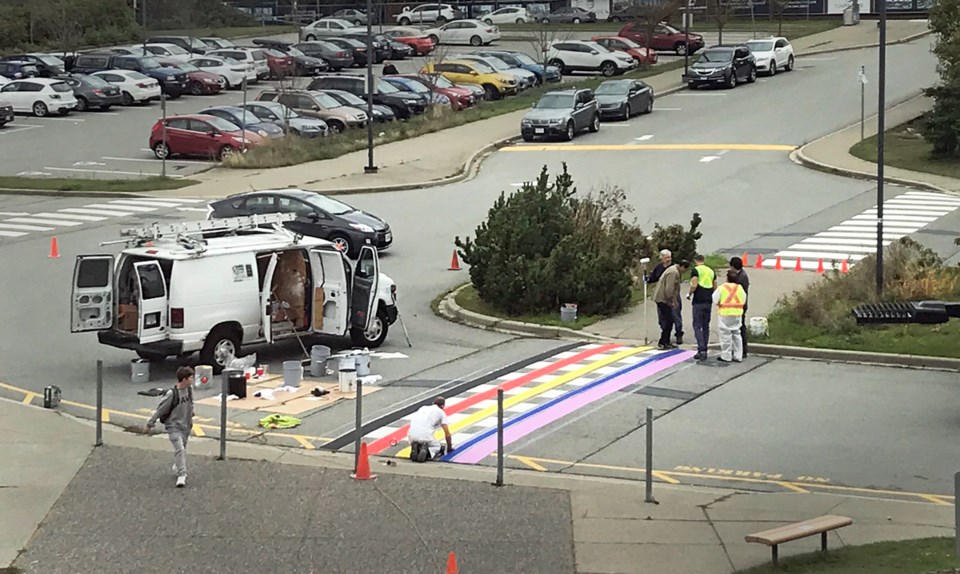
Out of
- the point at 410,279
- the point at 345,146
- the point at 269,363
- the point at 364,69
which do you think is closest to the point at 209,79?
the point at 364,69

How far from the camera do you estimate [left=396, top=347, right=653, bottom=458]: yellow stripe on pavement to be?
62.3 ft

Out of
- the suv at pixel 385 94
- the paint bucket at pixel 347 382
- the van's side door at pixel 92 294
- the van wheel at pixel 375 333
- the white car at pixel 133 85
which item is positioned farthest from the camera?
the white car at pixel 133 85

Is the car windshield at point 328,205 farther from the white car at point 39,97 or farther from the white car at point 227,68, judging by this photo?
the white car at point 227,68

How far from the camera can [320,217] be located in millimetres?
31203

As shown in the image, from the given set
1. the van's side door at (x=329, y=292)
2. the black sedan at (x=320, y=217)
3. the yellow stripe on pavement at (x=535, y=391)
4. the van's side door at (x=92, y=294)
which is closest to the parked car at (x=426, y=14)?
the black sedan at (x=320, y=217)

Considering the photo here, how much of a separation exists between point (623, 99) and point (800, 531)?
3844cm

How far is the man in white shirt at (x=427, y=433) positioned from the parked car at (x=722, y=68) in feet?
136

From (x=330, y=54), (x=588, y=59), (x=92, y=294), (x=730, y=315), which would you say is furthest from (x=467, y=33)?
(x=92, y=294)

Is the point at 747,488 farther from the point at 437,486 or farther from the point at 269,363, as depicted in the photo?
the point at 269,363

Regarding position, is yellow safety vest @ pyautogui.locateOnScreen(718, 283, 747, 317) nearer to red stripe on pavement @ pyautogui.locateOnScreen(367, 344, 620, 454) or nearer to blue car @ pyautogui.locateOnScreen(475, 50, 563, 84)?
red stripe on pavement @ pyautogui.locateOnScreen(367, 344, 620, 454)

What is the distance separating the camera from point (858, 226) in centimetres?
3388

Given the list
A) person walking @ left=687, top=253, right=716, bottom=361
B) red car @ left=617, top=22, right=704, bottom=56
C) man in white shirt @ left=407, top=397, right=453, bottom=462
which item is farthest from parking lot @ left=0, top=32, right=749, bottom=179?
man in white shirt @ left=407, top=397, right=453, bottom=462

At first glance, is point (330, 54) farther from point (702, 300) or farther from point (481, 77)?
point (702, 300)

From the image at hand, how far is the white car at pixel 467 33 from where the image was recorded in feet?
260
